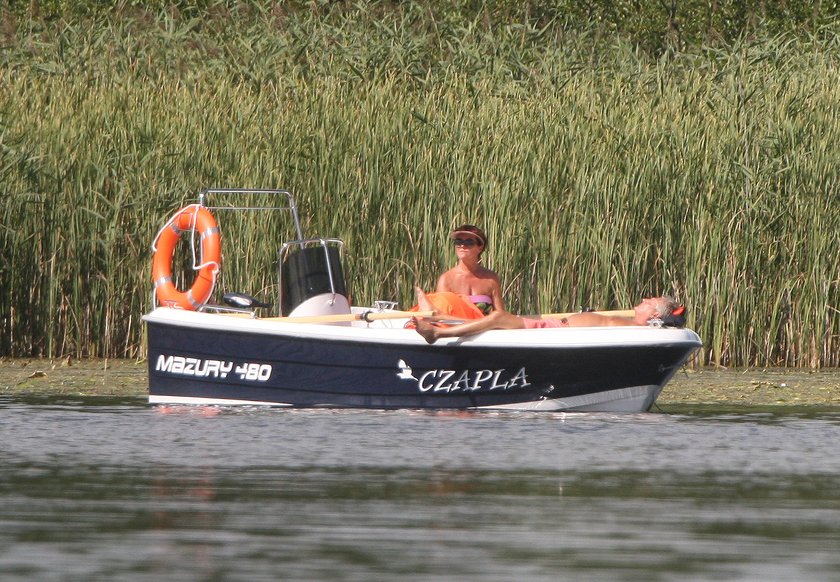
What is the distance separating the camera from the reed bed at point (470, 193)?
13117mm

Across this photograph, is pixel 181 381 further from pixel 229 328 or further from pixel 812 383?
pixel 812 383

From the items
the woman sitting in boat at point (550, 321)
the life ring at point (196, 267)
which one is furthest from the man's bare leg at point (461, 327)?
the life ring at point (196, 267)

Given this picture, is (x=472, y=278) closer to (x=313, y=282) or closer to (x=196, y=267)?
(x=313, y=282)

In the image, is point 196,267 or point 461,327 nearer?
point 461,327

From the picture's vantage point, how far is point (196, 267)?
1185cm

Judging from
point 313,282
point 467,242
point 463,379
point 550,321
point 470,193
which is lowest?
point 463,379

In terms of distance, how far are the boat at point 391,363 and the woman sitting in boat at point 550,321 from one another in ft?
0.23

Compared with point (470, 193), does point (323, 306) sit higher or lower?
lower

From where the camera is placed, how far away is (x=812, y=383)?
12.0 metres

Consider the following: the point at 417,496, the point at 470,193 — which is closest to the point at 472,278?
the point at 470,193

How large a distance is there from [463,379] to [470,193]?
285 cm

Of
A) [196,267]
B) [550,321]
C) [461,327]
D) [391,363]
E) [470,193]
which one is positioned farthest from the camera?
[470,193]

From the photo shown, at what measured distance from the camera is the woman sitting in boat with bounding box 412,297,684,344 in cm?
1048

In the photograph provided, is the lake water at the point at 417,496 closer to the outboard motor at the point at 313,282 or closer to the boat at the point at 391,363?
the boat at the point at 391,363
